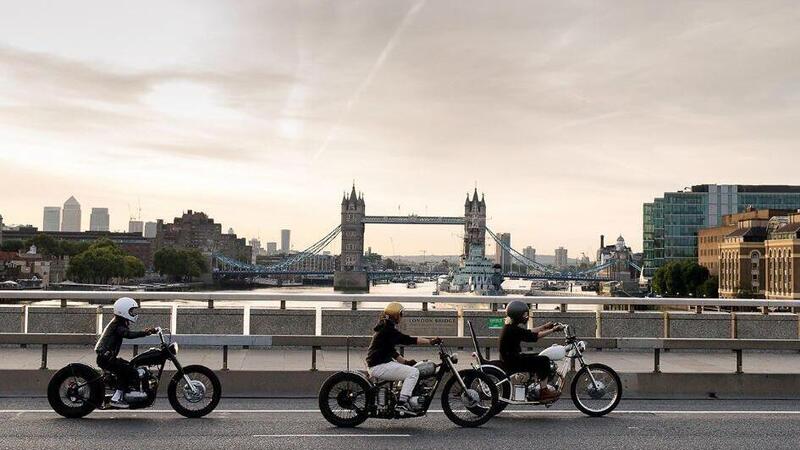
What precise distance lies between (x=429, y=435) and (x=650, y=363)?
7.31 m

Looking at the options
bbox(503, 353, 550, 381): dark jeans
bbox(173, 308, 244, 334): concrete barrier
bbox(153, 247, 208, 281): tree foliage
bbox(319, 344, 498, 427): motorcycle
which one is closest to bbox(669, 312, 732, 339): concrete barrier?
bbox(173, 308, 244, 334): concrete barrier

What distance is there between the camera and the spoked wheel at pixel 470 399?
12164mm

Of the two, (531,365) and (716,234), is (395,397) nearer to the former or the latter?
(531,365)

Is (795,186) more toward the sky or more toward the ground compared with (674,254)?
more toward the sky

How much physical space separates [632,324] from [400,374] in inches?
457

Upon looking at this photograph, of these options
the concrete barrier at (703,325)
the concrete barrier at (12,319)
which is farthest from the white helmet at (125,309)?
the concrete barrier at (703,325)

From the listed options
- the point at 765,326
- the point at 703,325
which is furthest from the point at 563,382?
the point at 765,326

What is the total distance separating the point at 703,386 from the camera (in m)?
15.1

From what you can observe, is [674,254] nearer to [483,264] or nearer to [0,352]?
[483,264]

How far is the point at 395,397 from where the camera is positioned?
1214 centimetres

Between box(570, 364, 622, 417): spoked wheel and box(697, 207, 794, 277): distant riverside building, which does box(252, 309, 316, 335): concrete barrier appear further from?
box(697, 207, 794, 277): distant riverside building

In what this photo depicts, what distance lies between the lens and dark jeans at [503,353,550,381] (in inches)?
504

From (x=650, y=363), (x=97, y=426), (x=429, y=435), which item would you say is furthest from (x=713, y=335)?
(x=97, y=426)

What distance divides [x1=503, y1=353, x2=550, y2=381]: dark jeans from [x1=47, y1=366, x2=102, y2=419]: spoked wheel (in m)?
5.51
